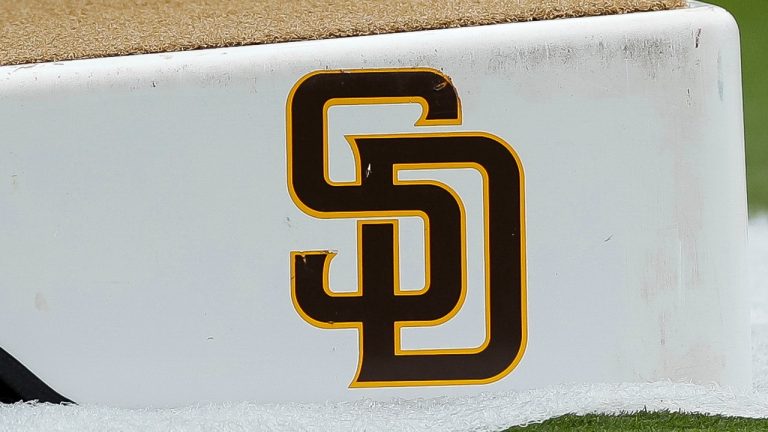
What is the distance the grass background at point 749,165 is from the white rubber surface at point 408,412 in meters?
0.01

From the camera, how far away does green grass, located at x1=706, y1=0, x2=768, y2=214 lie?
243cm

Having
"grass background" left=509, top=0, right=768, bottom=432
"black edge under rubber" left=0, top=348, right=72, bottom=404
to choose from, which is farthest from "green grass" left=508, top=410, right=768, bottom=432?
"black edge under rubber" left=0, top=348, right=72, bottom=404

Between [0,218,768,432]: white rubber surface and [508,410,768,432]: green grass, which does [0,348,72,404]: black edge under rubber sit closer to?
[0,218,768,432]: white rubber surface

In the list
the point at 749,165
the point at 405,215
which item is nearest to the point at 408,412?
the point at 405,215

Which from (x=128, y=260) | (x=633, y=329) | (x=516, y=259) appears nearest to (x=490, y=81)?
(x=516, y=259)

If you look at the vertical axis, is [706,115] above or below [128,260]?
above

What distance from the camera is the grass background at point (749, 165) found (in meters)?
0.91

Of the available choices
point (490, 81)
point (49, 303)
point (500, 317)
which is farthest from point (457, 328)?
point (49, 303)

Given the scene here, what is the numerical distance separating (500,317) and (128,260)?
1.24 feet

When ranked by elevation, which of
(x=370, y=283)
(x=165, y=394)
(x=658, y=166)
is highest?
(x=658, y=166)

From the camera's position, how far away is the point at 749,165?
8.31 ft

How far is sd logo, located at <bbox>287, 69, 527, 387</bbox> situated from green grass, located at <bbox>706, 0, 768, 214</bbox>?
153 centimetres

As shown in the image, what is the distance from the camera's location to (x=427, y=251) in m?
0.98

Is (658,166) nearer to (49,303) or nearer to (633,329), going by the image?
(633,329)
